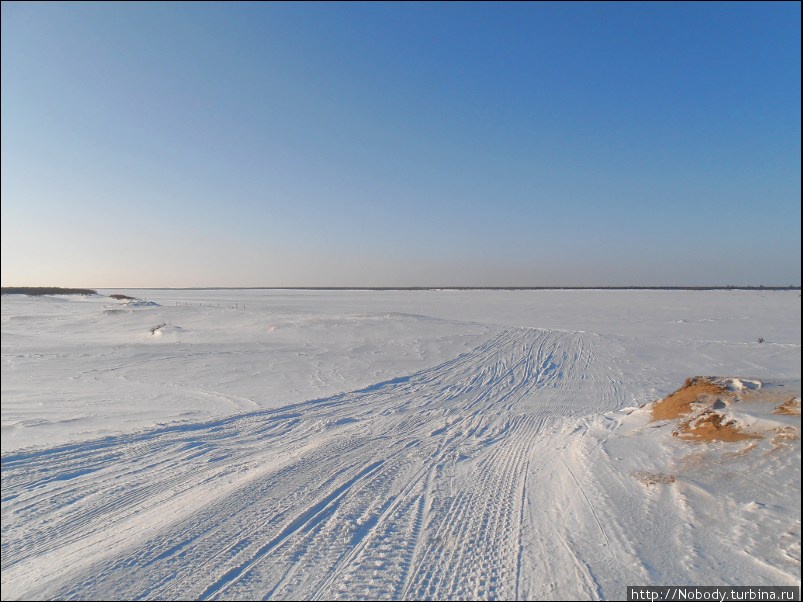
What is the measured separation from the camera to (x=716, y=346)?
15750 millimetres

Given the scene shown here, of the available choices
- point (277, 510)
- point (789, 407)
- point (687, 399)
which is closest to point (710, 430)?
point (789, 407)

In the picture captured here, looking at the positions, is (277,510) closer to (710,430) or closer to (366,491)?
(366,491)

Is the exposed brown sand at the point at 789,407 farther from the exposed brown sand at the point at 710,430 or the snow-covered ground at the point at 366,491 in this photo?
the exposed brown sand at the point at 710,430

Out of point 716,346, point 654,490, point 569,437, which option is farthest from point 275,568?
point 716,346

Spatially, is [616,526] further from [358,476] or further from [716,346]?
[716,346]

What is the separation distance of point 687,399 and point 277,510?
18.2 feet

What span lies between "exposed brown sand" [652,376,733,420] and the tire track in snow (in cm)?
163

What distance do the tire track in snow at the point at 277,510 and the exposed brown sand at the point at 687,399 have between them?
64.0 inches

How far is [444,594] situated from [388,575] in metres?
0.41

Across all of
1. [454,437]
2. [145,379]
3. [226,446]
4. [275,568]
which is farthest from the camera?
[145,379]

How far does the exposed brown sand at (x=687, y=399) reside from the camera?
5.87 metres

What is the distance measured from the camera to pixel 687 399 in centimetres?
607

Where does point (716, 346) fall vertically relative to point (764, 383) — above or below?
below

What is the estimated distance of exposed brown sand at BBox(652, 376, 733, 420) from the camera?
587 centimetres
